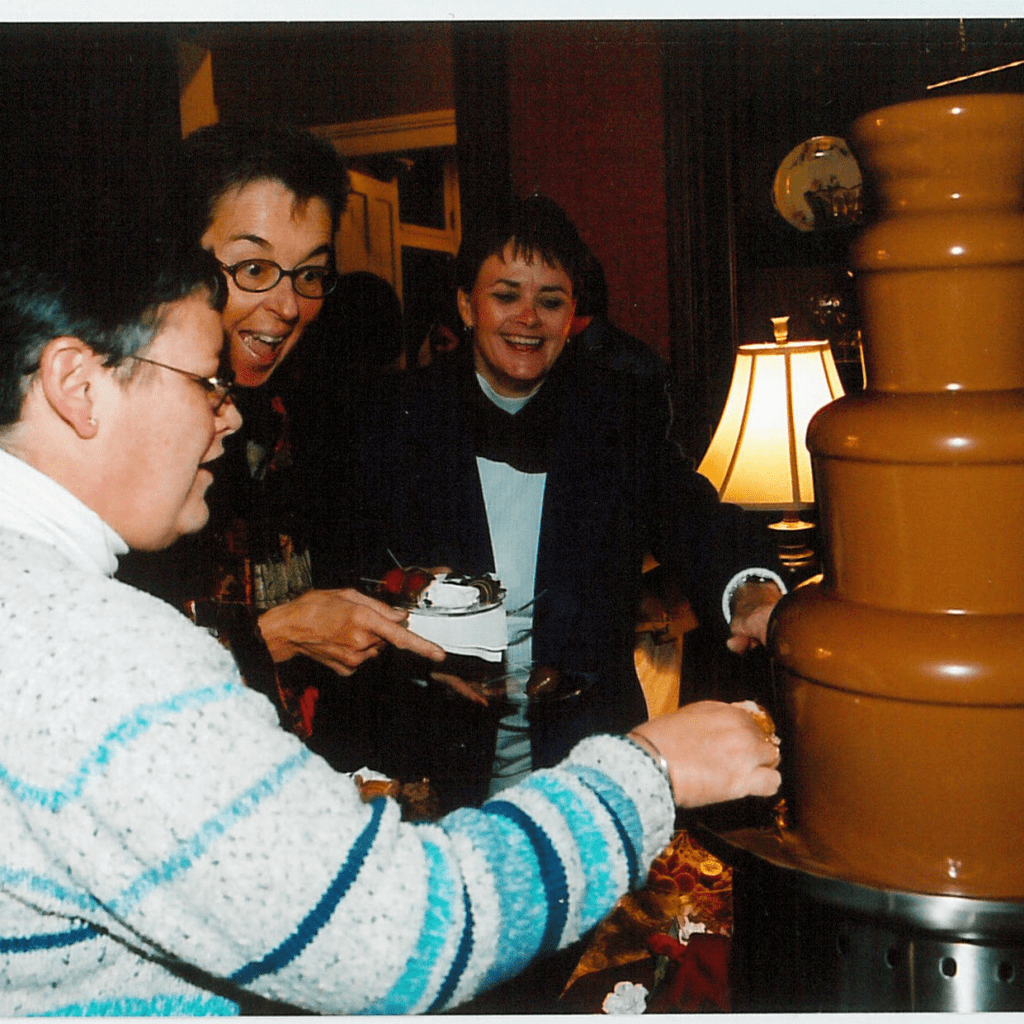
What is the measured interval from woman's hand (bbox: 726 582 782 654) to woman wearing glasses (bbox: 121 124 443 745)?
42cm

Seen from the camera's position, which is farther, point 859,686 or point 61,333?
point 61,333

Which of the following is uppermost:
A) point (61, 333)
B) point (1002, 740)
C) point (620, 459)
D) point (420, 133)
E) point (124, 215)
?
point (420, 133)

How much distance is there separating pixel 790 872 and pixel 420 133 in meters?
4.34

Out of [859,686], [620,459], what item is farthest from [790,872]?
[620,459]

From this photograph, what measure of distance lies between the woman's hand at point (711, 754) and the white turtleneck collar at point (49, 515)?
19.2 inches

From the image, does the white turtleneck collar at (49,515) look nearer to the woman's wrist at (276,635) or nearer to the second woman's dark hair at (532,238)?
the woman's wrist at (276,635)

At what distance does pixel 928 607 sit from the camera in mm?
621

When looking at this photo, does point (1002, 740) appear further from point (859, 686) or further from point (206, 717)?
point (206, 717)

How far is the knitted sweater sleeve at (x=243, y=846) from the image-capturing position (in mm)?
547

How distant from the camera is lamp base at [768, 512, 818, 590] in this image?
2006 millimetres

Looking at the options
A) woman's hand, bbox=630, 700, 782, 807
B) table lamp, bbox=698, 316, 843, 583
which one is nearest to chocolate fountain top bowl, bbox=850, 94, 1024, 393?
woman's hand, bbox=630, 700, 782, 807

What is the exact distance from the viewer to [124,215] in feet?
2.58

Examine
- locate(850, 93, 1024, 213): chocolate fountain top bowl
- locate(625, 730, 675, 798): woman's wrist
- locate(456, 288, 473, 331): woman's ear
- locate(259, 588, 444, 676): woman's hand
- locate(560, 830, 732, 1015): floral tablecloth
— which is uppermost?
locate(456, 288, 473, 331): woman's ear

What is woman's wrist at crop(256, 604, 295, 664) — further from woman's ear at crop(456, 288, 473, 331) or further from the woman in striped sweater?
woman's ear at crop(456, 288, 473, 331)
